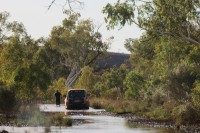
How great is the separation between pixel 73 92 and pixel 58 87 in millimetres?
29470

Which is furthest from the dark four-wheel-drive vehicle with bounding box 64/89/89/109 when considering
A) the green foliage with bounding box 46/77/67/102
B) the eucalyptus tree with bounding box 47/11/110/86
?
the eucalyptus tree with bounding box 47/11/110/86

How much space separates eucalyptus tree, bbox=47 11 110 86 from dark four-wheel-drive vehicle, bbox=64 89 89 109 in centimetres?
5189

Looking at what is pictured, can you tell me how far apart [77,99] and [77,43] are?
184 feet

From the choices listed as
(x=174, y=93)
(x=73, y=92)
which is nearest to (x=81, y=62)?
(x=73, y=92)

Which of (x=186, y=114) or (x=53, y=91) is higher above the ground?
(x=53, y=91)

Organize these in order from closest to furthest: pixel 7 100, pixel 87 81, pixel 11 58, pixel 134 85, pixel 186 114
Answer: pixel 186 114 → pixel 7 100 → pixel 11 58 → pixel 134 85 → pixel 87 81

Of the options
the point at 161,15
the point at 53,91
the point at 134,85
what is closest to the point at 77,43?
the point at 53,91

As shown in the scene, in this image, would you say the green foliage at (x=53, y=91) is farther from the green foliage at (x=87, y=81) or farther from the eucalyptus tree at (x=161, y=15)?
the eucalyptus tree at (x=161, y=15)

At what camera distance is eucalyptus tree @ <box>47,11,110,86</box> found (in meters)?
106

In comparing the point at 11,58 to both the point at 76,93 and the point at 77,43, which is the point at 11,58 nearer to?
the point at 76,93

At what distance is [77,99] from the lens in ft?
170

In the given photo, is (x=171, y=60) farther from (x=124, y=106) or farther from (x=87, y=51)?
(x=87, y=51)

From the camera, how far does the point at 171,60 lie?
50719mm

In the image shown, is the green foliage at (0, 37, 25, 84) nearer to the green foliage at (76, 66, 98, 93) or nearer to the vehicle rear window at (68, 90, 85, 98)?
the vehicle rear window at (68, 90, 85, 98)
